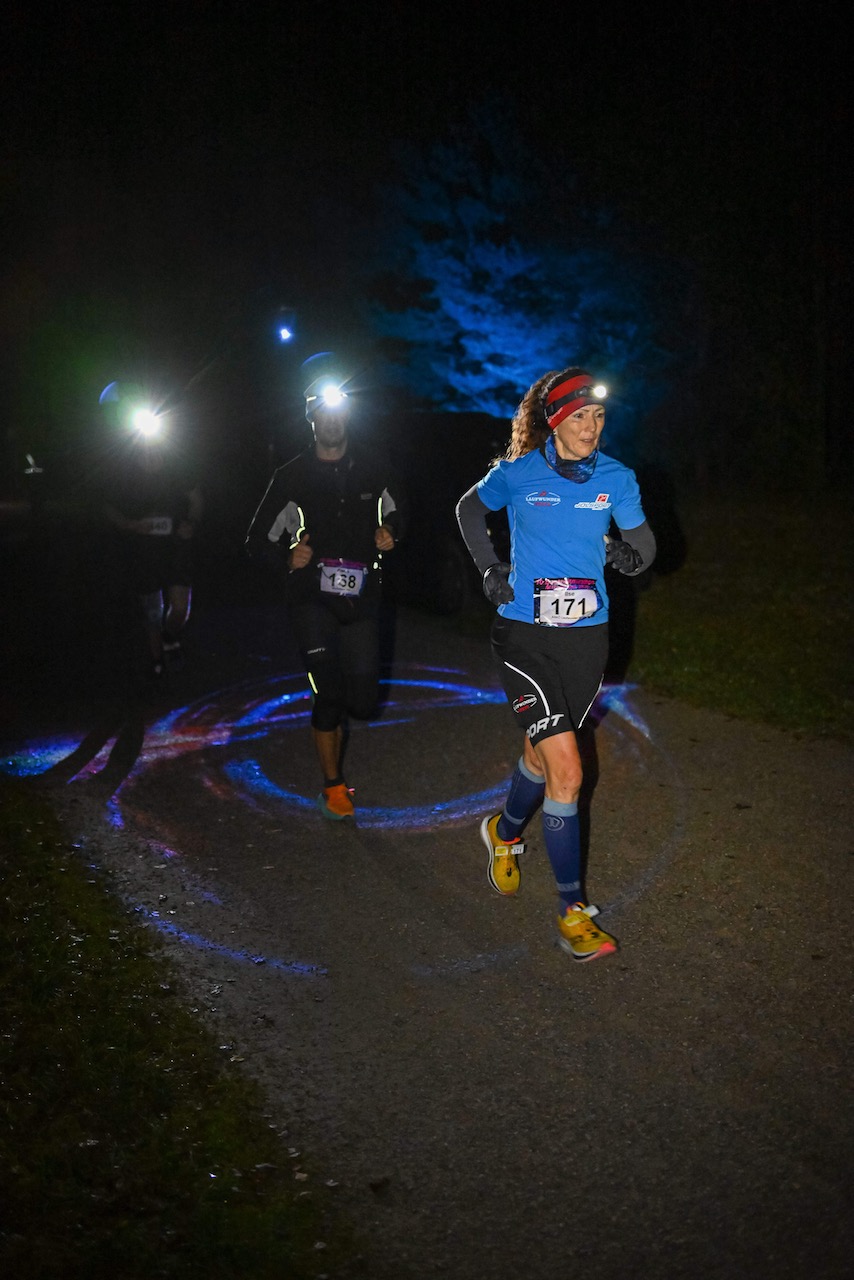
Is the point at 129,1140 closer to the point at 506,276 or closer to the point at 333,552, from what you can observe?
the point at 333,552

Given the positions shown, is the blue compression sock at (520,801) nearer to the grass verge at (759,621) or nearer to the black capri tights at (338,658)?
the black capri tights at (338,658)

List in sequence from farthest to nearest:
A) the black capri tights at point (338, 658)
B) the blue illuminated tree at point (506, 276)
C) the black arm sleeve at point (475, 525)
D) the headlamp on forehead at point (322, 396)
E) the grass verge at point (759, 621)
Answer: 1. the blue illuminated tree at point (506, 276)
2. the grass verge at point (759, 621)
3. the black capri tights at point (338, 658)
4. the headlamp on forehead at point (322, 396)
5. the black arm sleeve at point (475, 525)

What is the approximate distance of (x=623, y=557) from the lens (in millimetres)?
4855

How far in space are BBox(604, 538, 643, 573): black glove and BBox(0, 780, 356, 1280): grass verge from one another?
2.32 meters

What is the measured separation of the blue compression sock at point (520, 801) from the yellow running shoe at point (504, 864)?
0.03 metres

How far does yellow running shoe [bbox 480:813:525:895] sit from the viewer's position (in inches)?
217

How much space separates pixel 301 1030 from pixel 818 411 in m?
17.6

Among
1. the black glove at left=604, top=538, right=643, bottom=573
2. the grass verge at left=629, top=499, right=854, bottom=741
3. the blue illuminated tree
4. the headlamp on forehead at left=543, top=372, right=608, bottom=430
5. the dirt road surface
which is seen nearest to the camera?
the dirt road surface

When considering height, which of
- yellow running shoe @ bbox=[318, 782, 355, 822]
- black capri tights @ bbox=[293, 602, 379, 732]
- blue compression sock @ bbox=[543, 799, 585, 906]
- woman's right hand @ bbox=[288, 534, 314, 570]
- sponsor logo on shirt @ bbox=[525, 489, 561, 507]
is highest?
sponsor logo on shirt @ bbox=[525, 489, 561, 507]

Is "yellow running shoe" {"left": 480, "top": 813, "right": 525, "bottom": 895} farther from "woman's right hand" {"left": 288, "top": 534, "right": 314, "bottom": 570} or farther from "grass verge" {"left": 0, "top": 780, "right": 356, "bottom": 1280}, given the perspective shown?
"woman's right hand" {"left": 288, "top": 534, "right": 314, "bottom": 570}

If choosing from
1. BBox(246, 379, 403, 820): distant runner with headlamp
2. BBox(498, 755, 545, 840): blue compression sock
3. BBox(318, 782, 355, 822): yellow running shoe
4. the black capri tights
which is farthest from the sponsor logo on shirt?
BBox(318, 782, 355, 822): yellow running shoe

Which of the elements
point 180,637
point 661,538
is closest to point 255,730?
point 180,637

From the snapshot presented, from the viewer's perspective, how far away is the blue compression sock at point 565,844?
16.2 ft

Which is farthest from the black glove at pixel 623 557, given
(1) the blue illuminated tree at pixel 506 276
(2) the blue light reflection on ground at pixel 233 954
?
(1) the blue illuminated tree at pixel 506 276
